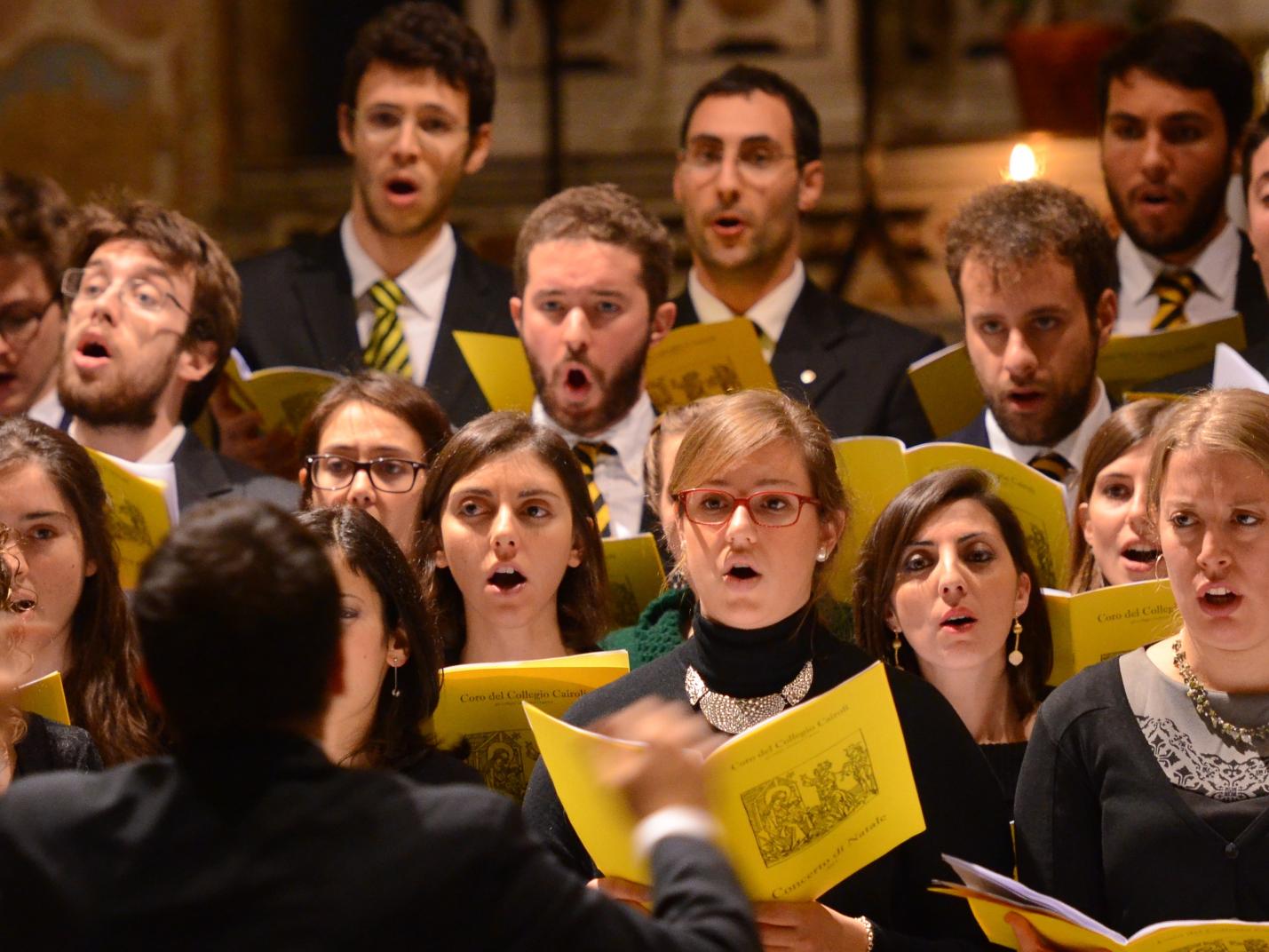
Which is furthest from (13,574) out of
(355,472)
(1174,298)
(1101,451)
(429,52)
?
(1174,298)

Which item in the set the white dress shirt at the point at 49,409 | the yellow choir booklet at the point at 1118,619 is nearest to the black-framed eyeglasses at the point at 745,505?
the yellow choir booklet at the point at 1118,619

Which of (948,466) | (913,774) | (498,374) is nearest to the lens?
(913,774)

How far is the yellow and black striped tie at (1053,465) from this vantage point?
4.19 meters

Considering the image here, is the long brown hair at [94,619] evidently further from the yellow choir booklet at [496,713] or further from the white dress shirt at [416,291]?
the white dress shirt at [416,291]

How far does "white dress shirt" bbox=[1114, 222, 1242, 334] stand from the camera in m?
4.79

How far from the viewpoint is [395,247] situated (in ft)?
16.5

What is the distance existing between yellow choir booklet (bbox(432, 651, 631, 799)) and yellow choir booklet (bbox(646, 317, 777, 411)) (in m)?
1.10

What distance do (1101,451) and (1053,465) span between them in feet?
1.55

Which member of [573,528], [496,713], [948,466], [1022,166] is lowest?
[496,713]

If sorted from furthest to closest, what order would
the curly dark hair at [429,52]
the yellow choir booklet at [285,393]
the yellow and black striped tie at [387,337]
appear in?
the curly dark hair at [429,52] → the yellow and black striped tie at [387,337] → the yellow choir booklet at [285,393]

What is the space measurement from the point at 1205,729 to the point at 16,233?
313 cm

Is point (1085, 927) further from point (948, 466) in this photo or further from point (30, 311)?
point (30, 311)

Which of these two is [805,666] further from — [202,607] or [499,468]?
[202,607]

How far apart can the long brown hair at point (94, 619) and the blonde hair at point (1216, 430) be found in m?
1.64
